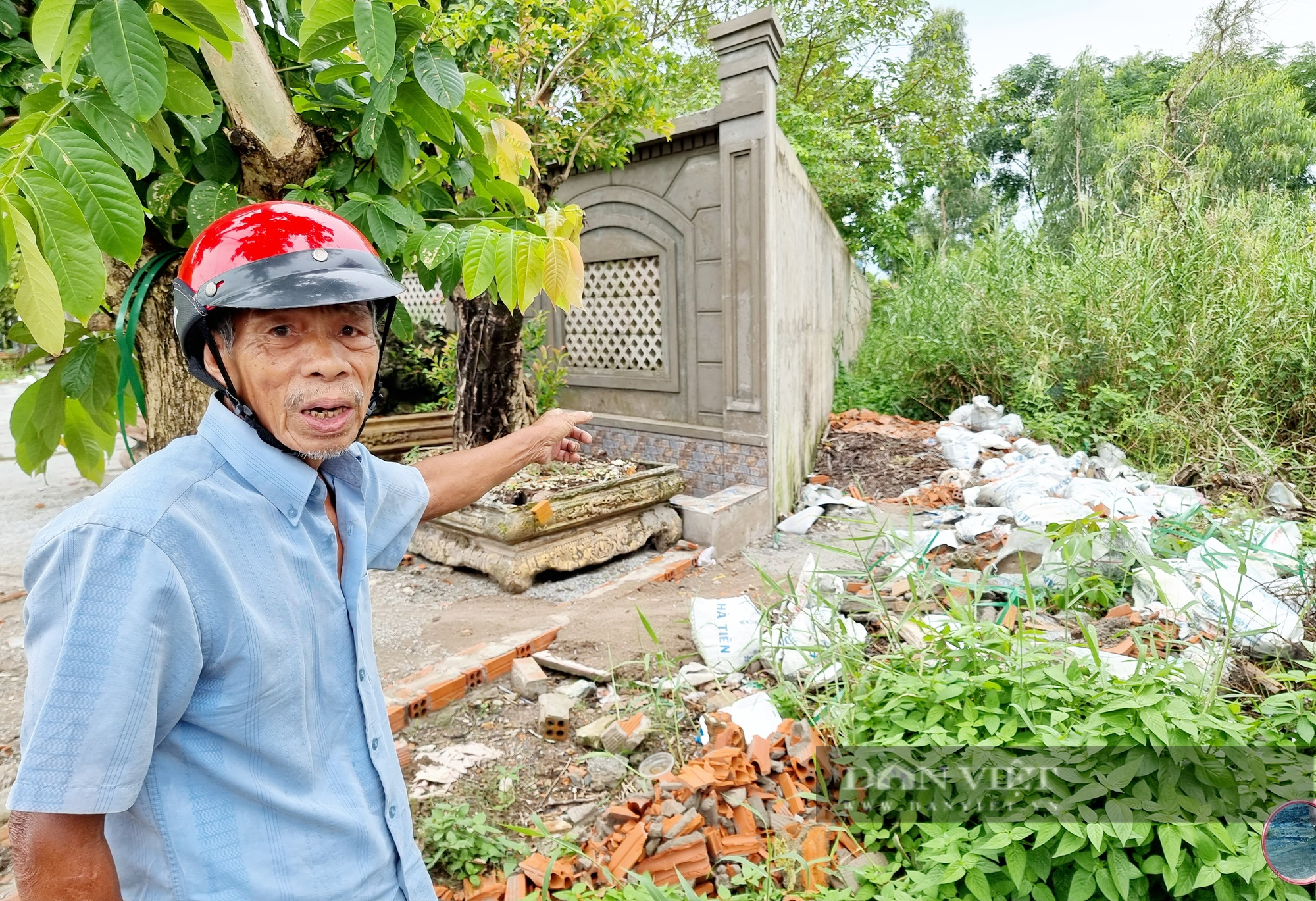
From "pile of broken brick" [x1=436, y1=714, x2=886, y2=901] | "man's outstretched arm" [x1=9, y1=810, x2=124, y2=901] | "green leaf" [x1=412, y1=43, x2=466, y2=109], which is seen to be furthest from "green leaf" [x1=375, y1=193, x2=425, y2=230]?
"pile of broken brick" [x1=436, y1=714, x2=886, y2=901]

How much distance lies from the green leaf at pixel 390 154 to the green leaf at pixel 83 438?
2.81ft

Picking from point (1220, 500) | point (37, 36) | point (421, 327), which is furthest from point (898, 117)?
point (37, 36)

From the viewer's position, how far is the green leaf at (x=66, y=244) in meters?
1.09

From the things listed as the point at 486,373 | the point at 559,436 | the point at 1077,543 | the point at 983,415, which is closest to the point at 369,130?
the point at 559,436

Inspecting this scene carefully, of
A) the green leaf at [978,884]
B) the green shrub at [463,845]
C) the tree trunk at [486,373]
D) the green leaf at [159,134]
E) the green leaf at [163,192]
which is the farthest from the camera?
the tree trunk at [486,373]

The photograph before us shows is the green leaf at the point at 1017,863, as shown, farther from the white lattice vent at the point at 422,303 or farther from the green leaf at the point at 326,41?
the white lattice vent at the point at 422,303

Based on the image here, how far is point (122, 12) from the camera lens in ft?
3.86

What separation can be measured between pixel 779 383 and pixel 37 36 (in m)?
5.14

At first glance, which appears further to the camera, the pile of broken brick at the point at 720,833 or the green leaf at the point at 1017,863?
the pile of broken brick at the point at 720,833

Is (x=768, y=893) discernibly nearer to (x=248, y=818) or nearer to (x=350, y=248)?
(x=248, y=818)

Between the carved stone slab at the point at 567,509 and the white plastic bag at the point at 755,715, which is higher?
the carved stone slab at the point at 567,509

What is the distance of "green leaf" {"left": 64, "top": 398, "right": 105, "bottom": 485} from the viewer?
175cm

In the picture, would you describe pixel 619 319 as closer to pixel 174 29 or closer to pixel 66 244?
pixel 174 29

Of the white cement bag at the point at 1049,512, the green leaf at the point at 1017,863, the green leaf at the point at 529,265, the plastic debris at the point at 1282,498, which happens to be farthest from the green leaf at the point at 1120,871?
the plastic debris at the point at 1282,498
